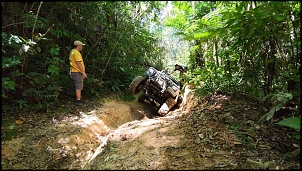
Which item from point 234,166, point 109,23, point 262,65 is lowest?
point 234,166

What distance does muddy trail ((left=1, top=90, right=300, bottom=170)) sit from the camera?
2.75 m

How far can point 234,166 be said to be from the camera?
255cm

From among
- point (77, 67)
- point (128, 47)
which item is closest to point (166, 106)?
point (77, 67)

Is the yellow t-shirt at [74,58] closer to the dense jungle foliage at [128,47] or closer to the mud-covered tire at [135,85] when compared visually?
the dense jungle foliage at [128,47]

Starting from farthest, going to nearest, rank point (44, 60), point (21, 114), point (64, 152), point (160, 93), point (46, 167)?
point (160, 93) < point (44, 60) < point (21, 114) < point (64, 152) < point (46, 167)

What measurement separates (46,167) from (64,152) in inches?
18.0

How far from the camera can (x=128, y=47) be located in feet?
29.0

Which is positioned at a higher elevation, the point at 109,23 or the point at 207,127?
the point at 109,23

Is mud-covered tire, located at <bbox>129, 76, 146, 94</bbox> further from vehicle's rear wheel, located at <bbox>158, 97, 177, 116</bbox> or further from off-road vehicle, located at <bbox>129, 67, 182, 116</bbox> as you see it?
vehicle's rear wheel, located at <bbox>158, 97, 177, 116</bbox>

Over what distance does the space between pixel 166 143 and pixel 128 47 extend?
614cm

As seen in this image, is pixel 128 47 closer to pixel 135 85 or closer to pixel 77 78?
pixel 135 85

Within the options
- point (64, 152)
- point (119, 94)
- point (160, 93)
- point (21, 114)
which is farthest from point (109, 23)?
point (64, 152)

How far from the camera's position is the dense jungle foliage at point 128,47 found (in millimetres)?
3303

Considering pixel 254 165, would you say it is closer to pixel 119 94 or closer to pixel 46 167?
pixel 46 167
